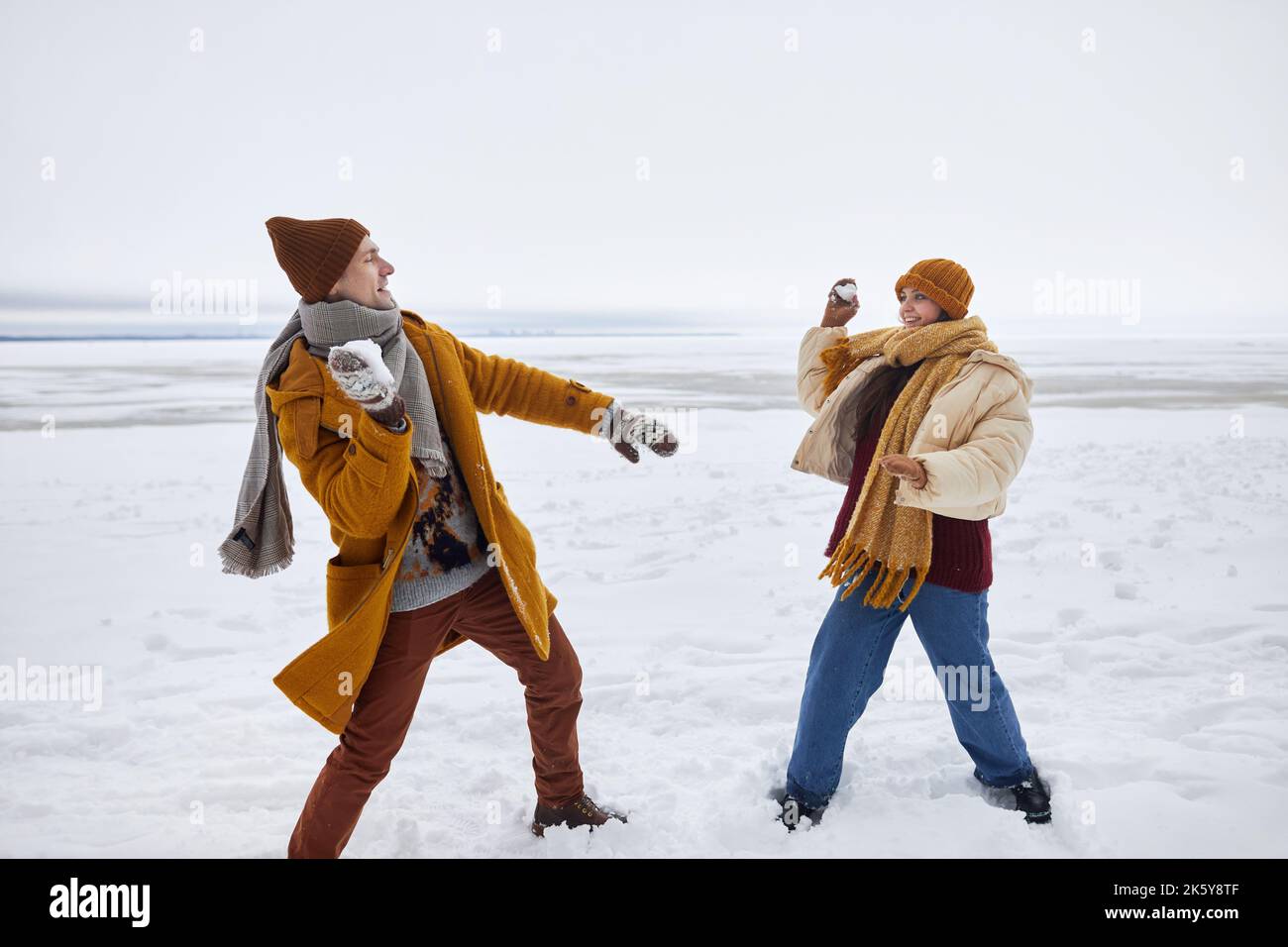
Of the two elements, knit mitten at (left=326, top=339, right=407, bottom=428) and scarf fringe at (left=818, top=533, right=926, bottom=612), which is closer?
knit mitten at (left=326, top=339, right=407, bottom=428)

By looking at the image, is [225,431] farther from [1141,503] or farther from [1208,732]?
→ [1208,732]

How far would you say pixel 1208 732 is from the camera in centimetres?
346

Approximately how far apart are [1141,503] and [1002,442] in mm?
5831

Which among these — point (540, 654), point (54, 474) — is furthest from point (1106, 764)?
point (54, 474)

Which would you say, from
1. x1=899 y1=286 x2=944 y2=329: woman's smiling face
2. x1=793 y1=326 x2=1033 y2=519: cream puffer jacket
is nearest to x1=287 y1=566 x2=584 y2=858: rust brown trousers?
x1=793 y1=326 x2=1033 y2=519: cream puffer jacket

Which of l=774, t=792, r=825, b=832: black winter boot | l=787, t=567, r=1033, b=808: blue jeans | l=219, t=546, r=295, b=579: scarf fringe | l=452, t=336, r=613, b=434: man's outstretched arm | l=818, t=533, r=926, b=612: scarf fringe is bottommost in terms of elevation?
l=774, t=792, r=825, b=832: black winter boot

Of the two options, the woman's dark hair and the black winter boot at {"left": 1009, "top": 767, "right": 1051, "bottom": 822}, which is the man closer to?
the woman's dark hair

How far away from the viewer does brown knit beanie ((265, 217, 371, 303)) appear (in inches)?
88.7

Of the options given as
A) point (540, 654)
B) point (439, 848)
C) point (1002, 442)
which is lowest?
point (439, 848)

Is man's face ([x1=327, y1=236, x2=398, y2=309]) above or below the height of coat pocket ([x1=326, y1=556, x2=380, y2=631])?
above

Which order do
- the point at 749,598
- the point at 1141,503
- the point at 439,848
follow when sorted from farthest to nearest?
the point at 1141,503 → the point at 749,598 → the point at 439,848

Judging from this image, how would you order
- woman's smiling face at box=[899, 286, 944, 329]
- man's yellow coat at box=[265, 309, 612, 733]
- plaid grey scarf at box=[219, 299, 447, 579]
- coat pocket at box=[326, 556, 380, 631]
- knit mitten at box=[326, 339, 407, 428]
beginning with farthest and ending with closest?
woman's smiling face at box=[899, 286, 944, 329] < coat pocket at box=[326, 556, 380, 631] < plaid grey scarf at box=[219, 299, 447, 579] < man's yellow coat at box=[265, 309, 612, 733] < knit mitten at box=[326, 339, 407, 428]

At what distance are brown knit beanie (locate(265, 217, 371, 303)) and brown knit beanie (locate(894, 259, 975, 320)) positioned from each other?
1.74 meters

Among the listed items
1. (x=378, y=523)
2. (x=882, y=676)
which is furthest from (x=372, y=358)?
(x=882, y=676)
